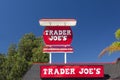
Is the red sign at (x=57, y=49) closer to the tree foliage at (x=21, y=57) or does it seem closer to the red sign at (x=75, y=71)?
the red sign at (x=75, y=71)

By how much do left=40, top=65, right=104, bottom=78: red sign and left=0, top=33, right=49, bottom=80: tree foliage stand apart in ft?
85.6

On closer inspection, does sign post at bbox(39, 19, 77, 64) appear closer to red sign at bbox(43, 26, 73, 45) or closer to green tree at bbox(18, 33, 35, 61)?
red sign at bbox(43, 26, 73, 45)

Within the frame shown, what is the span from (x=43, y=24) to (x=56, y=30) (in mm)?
1504

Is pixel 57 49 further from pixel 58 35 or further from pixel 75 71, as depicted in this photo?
pixel 75 71

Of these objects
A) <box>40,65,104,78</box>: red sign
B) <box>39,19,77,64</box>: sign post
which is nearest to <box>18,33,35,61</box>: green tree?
<box>39,19,77,64</box>: sign post

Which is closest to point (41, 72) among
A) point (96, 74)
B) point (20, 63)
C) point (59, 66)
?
point (59, 66)

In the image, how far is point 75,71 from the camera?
1665 inches

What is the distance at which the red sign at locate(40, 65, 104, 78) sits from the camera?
138ft

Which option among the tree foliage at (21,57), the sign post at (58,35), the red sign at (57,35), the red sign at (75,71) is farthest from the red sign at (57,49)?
the tree foliage at (21,57)

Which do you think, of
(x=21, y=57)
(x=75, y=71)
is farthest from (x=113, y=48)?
(x=21, y=57)

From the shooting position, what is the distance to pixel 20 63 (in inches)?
2726

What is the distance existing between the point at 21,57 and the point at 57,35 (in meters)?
26.2

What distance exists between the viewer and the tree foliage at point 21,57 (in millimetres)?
69125

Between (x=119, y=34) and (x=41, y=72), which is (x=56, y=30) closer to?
(x=41, y=72)
